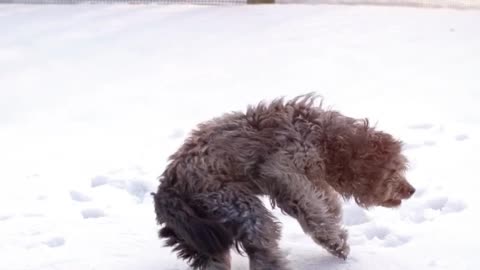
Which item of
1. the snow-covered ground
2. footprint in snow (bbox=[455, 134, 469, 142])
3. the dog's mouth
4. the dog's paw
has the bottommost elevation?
the snow-covered ground

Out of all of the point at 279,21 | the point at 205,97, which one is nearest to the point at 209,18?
the point at 279,21

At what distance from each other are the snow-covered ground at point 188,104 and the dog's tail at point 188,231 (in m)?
0.53

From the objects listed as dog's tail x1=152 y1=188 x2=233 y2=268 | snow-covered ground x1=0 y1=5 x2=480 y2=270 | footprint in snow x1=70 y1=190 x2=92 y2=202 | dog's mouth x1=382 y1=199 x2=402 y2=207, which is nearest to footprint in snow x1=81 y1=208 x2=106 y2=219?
snow-covered ground x1=0 y1=5 x2=480 y2=270

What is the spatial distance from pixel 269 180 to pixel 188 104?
13.0 feet

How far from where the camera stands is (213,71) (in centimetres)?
959

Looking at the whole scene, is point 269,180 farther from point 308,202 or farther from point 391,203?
point 391,203

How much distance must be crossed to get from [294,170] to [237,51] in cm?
572

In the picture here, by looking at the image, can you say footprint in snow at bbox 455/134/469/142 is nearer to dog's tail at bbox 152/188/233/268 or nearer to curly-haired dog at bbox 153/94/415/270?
curly-haired dog at bbox 153/94/415/270

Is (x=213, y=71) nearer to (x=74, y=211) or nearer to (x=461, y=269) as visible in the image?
(x=74, y=211)

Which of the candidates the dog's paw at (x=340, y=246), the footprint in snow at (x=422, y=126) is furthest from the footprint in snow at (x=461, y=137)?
the dog's paw at (x=340, y=246)

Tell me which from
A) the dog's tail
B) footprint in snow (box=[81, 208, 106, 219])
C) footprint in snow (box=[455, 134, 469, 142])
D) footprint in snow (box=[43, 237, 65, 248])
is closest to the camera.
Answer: the dog's tail

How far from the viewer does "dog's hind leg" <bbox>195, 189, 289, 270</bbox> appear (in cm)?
444

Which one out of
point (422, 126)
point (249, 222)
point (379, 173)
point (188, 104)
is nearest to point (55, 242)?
point (249, 222)

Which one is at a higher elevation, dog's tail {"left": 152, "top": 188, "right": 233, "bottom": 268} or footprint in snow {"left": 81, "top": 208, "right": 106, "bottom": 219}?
dog's tail {"left": 152, "top": 188, "right": 233, "bottom": 268}
